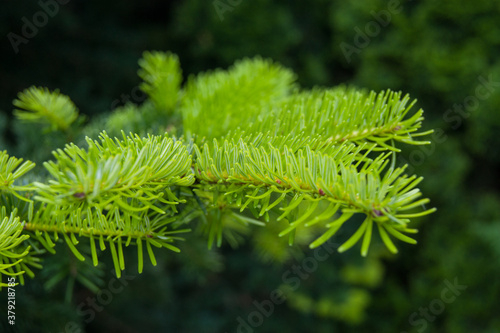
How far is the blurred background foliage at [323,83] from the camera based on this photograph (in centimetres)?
158

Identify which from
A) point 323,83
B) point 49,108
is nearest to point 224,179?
point 49,108

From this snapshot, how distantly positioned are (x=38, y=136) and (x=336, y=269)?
1.63m

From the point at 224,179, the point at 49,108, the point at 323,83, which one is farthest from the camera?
the point at 323,83

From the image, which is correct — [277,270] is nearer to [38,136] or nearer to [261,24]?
[261,24]

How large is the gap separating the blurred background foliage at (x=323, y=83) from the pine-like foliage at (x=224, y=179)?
1212mm

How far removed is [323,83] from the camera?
2055 millimetres

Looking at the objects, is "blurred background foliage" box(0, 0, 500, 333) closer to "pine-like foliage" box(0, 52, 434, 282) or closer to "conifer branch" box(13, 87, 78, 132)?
"conifer branch" box(13, 87, 78, 132)

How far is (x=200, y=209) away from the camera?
0.35 m

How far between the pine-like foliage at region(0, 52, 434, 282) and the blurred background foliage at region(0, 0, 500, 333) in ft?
3.98

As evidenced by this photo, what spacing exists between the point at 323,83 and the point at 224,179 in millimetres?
1860

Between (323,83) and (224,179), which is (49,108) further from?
(323,83)

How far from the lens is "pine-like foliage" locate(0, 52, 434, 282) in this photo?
23 cm

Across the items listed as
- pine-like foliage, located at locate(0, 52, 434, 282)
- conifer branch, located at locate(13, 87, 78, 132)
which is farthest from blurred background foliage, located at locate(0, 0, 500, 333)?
pine-like foliage, located at locate(0, 52, 434, 282)

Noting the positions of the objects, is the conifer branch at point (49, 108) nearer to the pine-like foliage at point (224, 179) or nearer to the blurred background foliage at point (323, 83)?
the pine-like foliage at point (224, 179)
